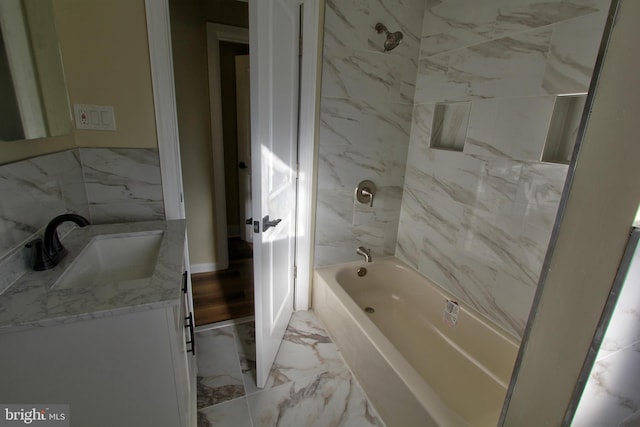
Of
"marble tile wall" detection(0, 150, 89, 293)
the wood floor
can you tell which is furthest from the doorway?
"marble tile wall" detection(0, 150, 89, 293)

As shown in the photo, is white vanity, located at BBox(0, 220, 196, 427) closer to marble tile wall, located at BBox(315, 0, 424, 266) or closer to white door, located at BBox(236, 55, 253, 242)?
marble tile wall, located at BBox(315, 0, 424, 266)

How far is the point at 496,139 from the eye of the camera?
1510 millimetres

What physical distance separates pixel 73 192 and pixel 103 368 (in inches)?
34.5

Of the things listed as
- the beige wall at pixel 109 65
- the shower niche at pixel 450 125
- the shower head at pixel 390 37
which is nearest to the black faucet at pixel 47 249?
the beige wall at pixel 109 65

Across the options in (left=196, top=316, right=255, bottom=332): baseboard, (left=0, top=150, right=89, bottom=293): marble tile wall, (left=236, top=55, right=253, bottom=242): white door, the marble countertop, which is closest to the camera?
the marble countertop

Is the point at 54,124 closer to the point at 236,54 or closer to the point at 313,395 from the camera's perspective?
the point at 313,395

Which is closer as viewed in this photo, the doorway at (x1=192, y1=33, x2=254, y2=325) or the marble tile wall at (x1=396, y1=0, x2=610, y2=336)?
the marble tile wall at (x1=396, y1=0, x2=610, y2=336)

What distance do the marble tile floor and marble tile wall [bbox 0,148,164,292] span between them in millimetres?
932

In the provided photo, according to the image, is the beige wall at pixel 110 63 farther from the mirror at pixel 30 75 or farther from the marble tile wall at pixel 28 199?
the marble tile wall at pixel 28 199

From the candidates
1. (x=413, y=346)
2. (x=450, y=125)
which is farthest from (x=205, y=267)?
(x=450, y=125)

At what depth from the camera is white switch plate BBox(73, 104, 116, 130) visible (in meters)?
1.33

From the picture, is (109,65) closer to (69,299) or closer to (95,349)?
(69,299)

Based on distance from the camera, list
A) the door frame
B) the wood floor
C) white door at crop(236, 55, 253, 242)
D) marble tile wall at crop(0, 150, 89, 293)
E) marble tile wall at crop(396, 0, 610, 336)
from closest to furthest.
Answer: marble tile wall at crop(0, 150, 89, 293) → marble tile wall at crop(396, 0, 610, 336) → the door frame → the wood floor → white door at crop(236, 55, 253, 242)

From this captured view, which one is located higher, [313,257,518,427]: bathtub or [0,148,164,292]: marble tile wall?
[0,148,164,292]: marble tile wall
